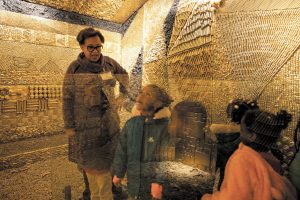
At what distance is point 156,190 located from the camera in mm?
2389

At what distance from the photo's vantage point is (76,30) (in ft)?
8.75

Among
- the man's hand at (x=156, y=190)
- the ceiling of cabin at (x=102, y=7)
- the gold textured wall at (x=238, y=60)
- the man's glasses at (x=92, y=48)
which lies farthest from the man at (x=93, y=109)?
the gold textured wall at (x=238, y=60)

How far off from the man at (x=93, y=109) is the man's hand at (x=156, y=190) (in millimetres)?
510

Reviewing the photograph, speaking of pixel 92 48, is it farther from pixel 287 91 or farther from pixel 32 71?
pixel 287 91

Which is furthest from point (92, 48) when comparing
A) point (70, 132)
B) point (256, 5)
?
point (256, 5)

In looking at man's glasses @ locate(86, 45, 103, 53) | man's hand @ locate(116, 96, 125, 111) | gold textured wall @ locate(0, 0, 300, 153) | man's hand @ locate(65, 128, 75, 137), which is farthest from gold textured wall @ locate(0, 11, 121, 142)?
man's hand @ locate(116, 96, 125, 111)

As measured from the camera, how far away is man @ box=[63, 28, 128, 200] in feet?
8.09

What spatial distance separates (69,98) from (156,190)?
1.28 meters

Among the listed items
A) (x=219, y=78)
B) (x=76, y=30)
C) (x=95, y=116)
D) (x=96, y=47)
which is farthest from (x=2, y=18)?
(x=219, y=78)

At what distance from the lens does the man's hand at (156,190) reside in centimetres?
239

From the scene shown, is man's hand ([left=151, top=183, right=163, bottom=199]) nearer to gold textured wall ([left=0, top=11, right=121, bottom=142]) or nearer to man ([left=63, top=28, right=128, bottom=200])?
man ([left=63, top=28, right=128, bottom=200])

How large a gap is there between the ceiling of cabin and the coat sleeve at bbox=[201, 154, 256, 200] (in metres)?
2.04

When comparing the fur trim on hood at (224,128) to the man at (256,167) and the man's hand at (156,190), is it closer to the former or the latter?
the man at (256,167)

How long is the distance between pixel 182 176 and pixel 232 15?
5.13 feet
